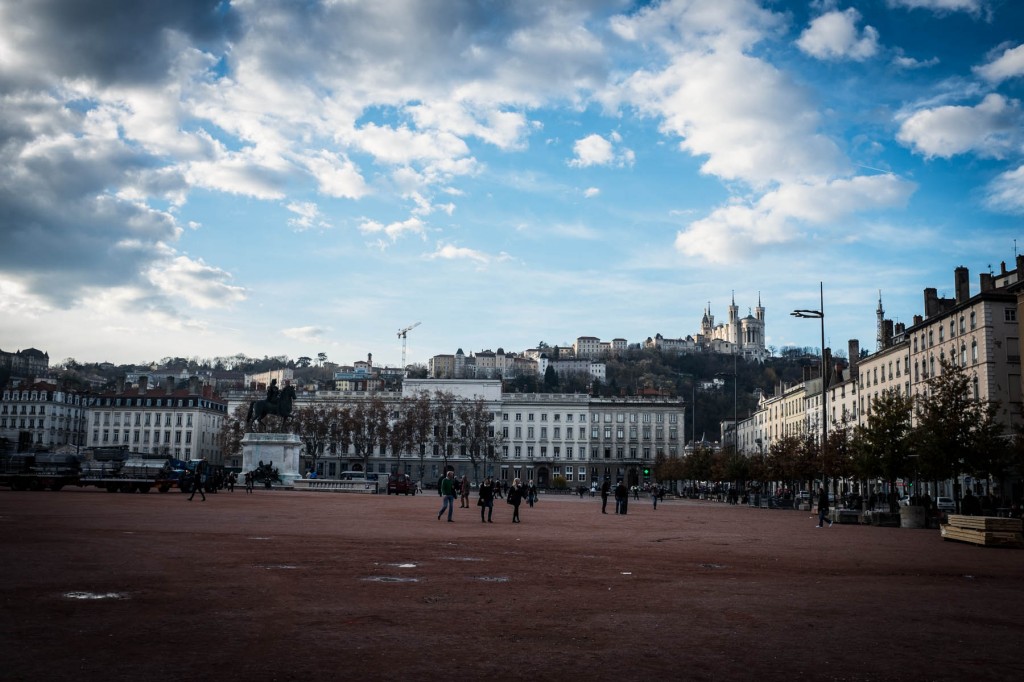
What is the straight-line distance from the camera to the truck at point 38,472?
161ft

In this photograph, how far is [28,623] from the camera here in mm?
9156

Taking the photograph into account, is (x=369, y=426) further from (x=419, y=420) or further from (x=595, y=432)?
(x=595, y=432)

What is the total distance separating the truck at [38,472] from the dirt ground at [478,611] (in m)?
32.3

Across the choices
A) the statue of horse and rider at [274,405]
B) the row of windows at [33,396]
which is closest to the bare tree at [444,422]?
the statue of horse and rider at [274,405]

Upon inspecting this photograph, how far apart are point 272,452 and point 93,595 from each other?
58306 mm

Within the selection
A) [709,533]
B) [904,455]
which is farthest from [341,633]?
[904,455]

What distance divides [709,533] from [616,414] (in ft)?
357

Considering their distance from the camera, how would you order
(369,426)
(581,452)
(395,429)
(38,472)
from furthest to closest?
(581,452)
(395,429)
(369,426)
(38,472)

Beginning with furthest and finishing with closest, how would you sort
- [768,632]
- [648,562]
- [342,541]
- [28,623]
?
[342,541]
[648,562]
[768,632]
[28,623]

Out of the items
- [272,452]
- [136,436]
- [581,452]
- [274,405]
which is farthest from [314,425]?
[274,405]

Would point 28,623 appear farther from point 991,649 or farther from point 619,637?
point 991,649

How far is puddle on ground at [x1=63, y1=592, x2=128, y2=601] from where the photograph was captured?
10.8 m

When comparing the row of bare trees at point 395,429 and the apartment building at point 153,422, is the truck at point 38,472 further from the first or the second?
the apartment building at point 153,422

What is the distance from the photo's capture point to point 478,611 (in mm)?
10883
